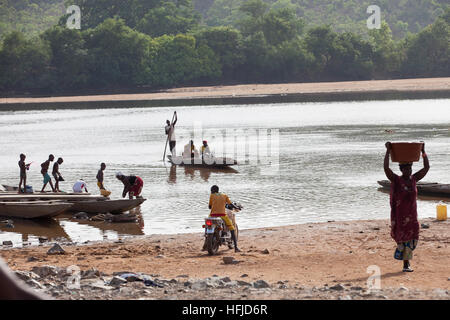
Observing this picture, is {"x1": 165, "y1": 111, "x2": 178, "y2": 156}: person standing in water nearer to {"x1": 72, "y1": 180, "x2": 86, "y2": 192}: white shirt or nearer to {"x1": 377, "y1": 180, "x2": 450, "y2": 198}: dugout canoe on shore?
{"x1": 72, "y1": 180, "x2": 86, "y2": 192}: white shirt

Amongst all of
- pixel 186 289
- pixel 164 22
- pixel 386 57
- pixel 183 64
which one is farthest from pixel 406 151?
pixel 164 22

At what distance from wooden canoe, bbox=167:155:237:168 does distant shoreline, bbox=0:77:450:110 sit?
51.5 m

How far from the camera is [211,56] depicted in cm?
10275

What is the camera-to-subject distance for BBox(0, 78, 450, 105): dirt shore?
9525 cm

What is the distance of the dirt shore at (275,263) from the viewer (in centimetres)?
930

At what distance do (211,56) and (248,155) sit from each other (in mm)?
67706

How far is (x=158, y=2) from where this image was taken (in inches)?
4951

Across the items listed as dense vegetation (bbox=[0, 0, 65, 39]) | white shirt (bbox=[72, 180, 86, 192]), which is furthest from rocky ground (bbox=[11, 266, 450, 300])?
dense vegetation (bbox=[0, 0, 65, 39])

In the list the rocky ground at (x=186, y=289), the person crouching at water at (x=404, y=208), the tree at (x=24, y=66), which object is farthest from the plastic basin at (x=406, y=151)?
the tree at (x=24, y=66)

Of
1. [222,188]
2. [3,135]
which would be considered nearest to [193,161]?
[222,188]

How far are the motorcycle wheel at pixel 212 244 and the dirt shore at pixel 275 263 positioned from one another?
173 mm

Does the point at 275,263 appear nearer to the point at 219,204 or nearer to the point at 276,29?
the point at 219,204
